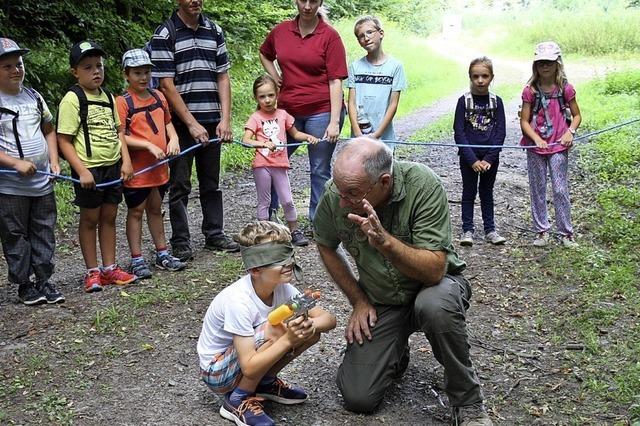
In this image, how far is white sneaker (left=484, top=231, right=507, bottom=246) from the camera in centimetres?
627

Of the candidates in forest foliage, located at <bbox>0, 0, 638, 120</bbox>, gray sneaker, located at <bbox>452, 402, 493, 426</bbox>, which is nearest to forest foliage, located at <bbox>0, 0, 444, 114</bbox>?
forest foliage, located at <bbox>0, 0, 638, 120</bbox>

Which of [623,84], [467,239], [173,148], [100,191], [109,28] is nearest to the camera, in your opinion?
[100,191]

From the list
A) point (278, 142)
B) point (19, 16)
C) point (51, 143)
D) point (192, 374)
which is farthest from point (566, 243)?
point (19, 16)

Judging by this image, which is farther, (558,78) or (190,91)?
(558,78)

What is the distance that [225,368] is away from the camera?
338 cm

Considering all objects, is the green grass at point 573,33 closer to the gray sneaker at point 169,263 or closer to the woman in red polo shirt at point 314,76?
the woman in red polo shirt at point 314,76

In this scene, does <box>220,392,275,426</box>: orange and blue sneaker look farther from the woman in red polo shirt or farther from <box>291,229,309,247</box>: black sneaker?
the woman in red polo shirt

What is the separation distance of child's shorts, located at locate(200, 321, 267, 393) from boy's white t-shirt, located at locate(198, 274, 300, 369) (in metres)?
0.03

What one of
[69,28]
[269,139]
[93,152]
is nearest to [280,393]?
[93,152]

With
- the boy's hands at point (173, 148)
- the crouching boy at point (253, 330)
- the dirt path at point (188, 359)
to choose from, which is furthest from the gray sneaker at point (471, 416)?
the boy's hands at point (173, 148)

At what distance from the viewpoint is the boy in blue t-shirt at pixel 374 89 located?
19.9ft

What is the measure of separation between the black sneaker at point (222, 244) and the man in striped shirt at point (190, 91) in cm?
26

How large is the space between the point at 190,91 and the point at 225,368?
2881 millimetres

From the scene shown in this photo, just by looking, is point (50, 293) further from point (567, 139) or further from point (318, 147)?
point (567, 139)
